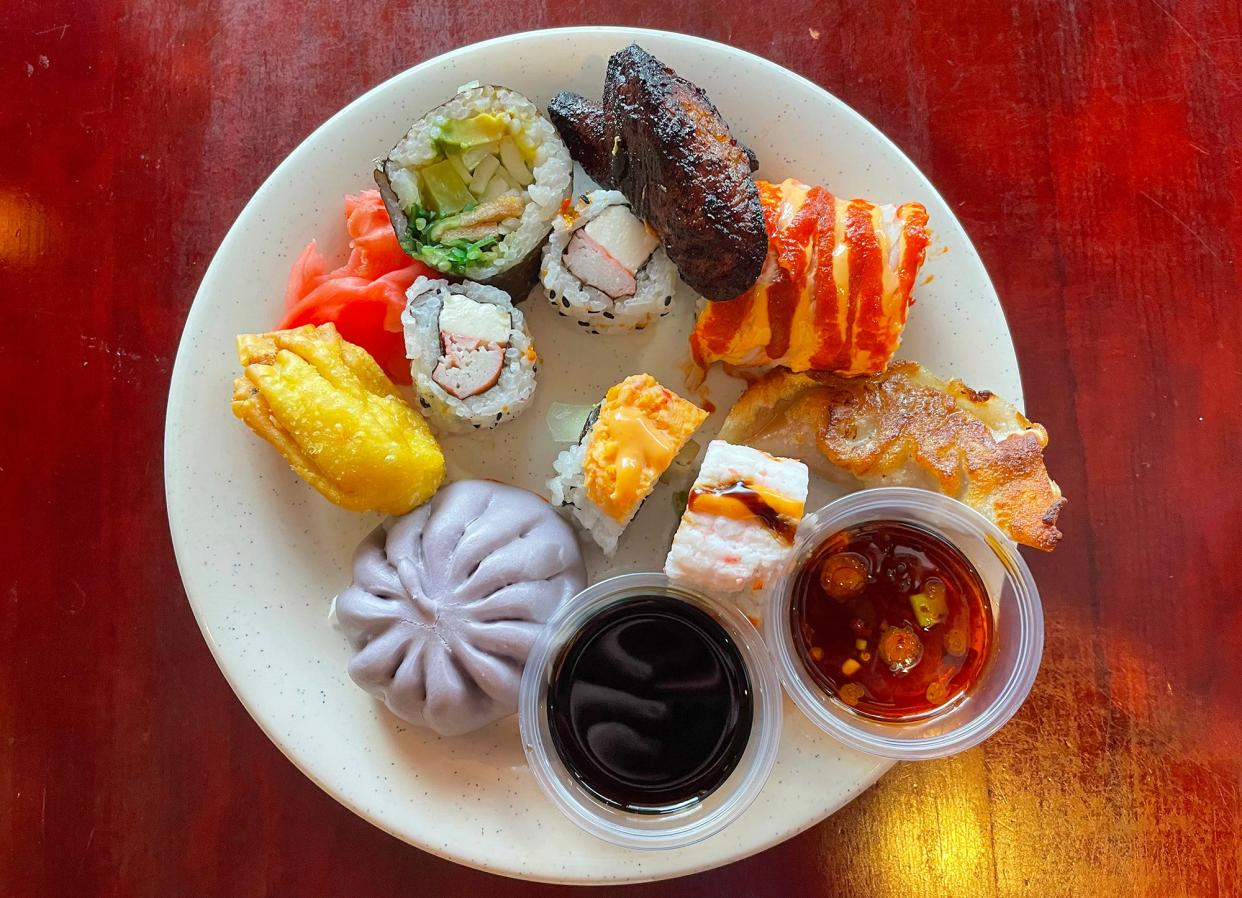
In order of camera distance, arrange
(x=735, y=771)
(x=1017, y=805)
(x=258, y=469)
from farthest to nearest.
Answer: (x=1017, y=805) < (x=258, y=469) < (x=735, y=771)

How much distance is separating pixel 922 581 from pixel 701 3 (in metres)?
1.41

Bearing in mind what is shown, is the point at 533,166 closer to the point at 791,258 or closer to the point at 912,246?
the point at 791,258

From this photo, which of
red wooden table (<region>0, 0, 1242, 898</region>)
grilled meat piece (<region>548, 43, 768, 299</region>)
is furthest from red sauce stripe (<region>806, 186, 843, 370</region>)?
red wooden table (<region>0, 0, 1242, 898</region>)

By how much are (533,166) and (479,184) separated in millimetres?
127

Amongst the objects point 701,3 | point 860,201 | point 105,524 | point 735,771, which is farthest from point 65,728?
point 701,3

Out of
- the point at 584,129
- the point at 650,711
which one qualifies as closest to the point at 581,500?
the point at 650,711

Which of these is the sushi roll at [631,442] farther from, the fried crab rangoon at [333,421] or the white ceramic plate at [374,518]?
the fried crab rangoon at [333,421]

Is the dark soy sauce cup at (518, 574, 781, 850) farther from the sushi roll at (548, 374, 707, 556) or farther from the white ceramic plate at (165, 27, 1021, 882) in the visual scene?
the sushi roll at (548, 374, 707, 556)

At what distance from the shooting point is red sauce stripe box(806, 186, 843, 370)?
1.67m

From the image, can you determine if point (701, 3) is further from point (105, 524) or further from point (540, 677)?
point (105, 524)

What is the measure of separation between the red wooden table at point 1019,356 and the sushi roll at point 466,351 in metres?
0.63

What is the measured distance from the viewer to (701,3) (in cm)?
205

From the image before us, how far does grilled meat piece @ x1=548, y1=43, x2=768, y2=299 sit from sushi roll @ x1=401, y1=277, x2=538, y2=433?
39cm

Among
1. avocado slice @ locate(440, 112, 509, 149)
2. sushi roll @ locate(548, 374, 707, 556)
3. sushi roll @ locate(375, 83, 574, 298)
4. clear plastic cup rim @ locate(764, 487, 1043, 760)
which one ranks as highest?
avocado slice @ locate(440, 112, 509, 149)
